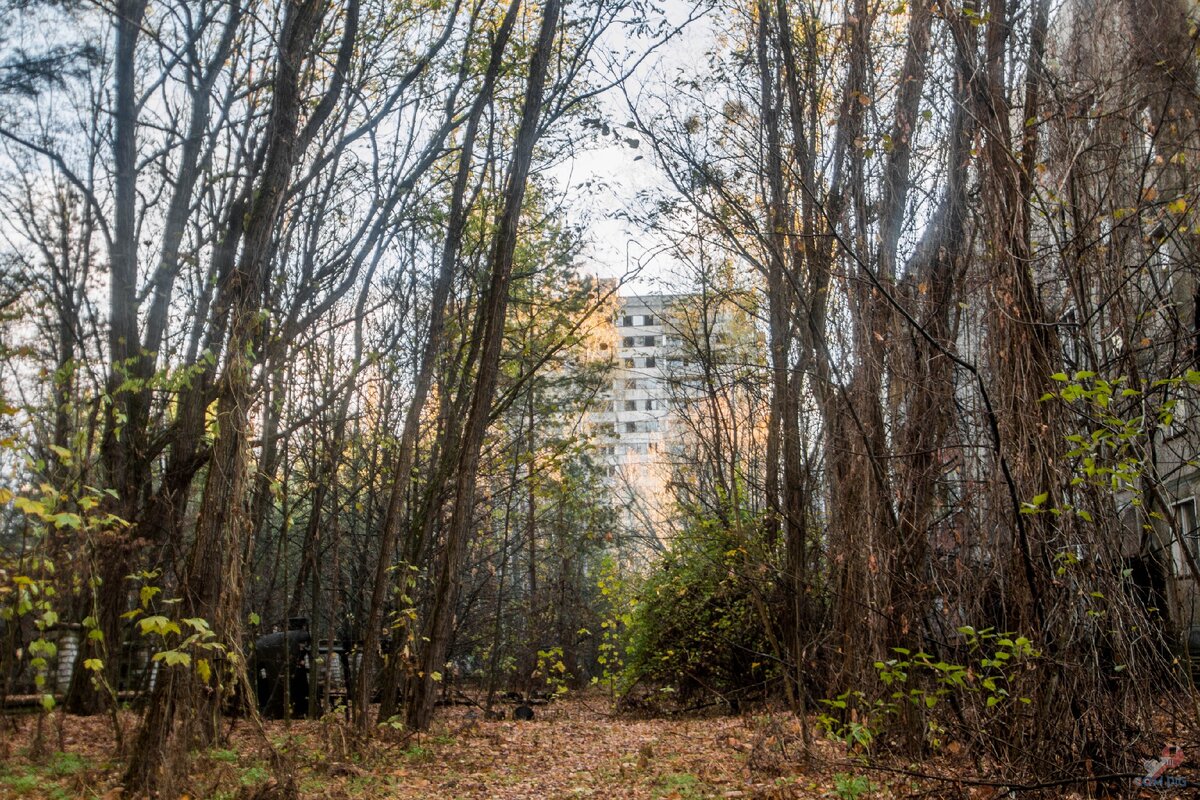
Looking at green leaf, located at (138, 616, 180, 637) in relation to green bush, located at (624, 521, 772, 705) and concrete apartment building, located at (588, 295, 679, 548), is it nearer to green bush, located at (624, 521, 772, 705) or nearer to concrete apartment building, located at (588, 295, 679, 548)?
green bush, located at (624, 521, 772, 705)

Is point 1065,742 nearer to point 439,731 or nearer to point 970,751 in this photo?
point 970,751

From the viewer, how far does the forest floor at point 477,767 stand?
5.70 meters

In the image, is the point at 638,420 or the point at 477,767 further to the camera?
the point at 638,420

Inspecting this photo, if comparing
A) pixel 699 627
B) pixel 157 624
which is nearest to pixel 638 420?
pixel 699 627

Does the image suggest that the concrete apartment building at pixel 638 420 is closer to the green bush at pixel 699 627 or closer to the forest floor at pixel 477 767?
the green bush at pixel 699 627

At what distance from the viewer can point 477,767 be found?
7.79m

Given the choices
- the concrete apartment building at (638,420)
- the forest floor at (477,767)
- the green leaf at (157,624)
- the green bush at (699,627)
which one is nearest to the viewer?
the green leaf at (157,624)

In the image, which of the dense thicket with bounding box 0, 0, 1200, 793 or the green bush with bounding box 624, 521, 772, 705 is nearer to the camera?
the dense thicket with bounding box 0, 0, 1200, 793

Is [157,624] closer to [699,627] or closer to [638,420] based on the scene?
[699,627]

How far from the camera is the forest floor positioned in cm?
570

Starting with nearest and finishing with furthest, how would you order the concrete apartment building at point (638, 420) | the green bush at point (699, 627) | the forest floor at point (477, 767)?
the forest floor at point (477, 767) < the green bush at point (699, 627) < the concrete apartment building at point (638, 420)

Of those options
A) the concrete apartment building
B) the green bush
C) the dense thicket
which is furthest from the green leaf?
the concrete apartment building

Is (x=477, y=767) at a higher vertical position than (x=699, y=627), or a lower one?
lower

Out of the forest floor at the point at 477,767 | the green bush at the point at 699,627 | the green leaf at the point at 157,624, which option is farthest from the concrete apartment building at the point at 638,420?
the green leaf at the point at 157,624
